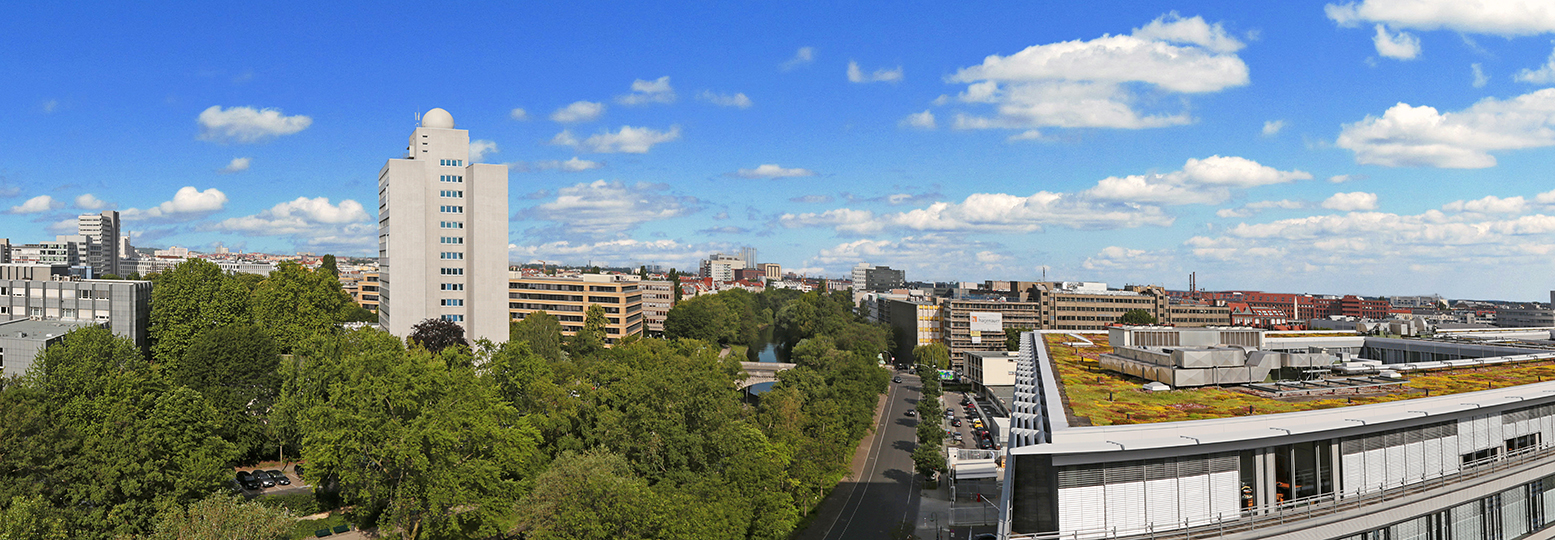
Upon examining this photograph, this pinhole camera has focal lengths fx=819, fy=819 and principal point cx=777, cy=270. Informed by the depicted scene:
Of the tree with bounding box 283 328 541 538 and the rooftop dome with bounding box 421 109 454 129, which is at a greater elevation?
the rooftop dome with bounding box 421 109 454 129

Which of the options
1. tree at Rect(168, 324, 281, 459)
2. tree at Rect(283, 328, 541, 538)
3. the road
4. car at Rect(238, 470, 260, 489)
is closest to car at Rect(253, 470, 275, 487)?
car at Rect(238, 470, 260, 489)

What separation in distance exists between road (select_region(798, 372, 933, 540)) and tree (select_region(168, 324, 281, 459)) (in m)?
38.2

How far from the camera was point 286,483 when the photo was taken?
54938 millimetres

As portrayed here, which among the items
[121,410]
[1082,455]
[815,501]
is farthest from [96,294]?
[1082,455]

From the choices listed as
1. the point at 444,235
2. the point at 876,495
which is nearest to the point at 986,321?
the point at 876,495

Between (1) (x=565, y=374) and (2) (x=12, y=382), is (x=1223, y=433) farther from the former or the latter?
(2) (x=12, y=382)

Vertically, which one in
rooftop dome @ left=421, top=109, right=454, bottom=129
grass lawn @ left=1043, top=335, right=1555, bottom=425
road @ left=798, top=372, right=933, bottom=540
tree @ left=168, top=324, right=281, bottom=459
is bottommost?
road @ left=798, top=372, right=933, bottom=540

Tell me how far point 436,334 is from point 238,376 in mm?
22175

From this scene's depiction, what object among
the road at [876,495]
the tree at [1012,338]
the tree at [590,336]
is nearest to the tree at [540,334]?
the tree at [590,336]

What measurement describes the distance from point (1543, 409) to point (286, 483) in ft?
211

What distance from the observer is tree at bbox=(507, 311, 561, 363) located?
90125 millimetres

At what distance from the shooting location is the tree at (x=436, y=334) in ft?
264

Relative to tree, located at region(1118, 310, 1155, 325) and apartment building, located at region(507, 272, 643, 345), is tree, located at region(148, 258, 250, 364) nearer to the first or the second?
apartment building, located at region(507, 272, 643, 345)

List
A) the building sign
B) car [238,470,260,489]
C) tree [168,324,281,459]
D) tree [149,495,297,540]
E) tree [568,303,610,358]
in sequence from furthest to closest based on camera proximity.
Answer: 1. the building sign
2. tree [568,303,610,358]
3. tree [168,324,281,459]
4. car [238,470,260,489]
5. tree [149,495,297,540]
